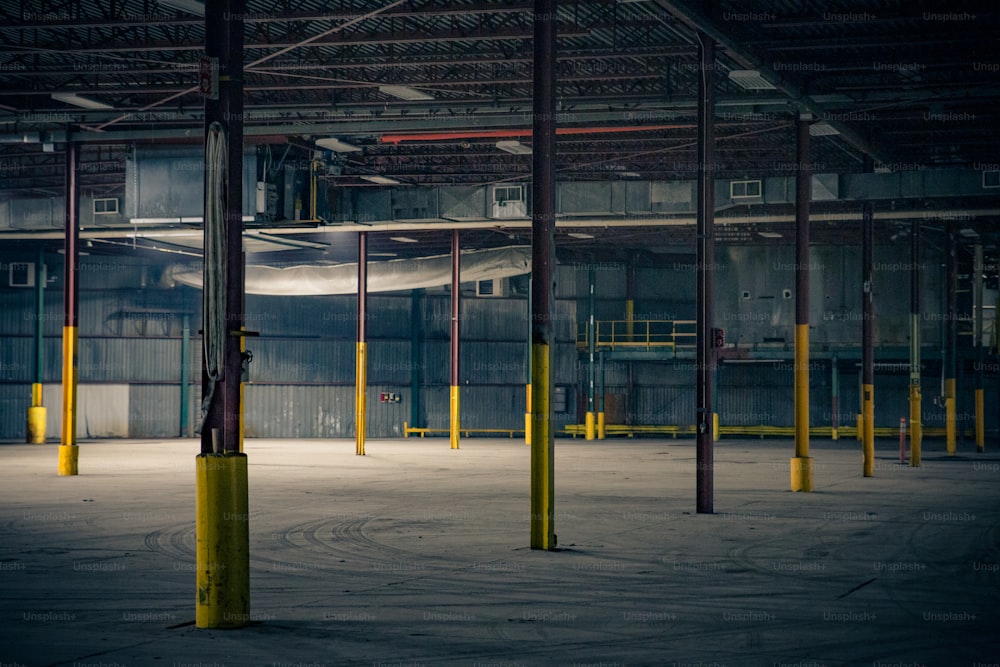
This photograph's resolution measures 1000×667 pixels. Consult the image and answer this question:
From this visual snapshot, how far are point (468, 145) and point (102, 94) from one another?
27.2ft

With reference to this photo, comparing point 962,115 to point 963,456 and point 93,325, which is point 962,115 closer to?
point 963,456

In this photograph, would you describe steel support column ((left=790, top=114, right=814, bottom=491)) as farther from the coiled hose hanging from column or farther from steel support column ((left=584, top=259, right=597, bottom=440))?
steel support column ((left=584, top=259, right=597, bottom=440))

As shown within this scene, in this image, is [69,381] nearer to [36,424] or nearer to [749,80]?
[36,424]

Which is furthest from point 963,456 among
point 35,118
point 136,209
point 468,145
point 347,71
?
point 35,118

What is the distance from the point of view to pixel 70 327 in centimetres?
2159

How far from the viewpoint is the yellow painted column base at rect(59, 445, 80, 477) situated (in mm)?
Result: 22594

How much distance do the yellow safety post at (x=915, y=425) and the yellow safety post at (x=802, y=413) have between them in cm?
803

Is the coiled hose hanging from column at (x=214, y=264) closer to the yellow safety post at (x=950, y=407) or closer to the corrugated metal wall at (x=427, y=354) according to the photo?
the yellow safety post at (x=950, y=407)

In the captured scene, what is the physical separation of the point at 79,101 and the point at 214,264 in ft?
50.4

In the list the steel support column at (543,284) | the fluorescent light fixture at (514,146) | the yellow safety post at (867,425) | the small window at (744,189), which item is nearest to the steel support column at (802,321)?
the yellow safety post at (867,425)

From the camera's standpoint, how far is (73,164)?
22812 mm

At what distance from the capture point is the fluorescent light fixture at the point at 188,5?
16.1 metres

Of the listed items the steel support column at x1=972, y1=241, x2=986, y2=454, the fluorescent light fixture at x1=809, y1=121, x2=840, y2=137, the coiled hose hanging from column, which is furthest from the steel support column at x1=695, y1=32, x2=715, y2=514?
the steel support column at x1=972, y1=241, x2=986, y2=454

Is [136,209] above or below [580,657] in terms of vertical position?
above
